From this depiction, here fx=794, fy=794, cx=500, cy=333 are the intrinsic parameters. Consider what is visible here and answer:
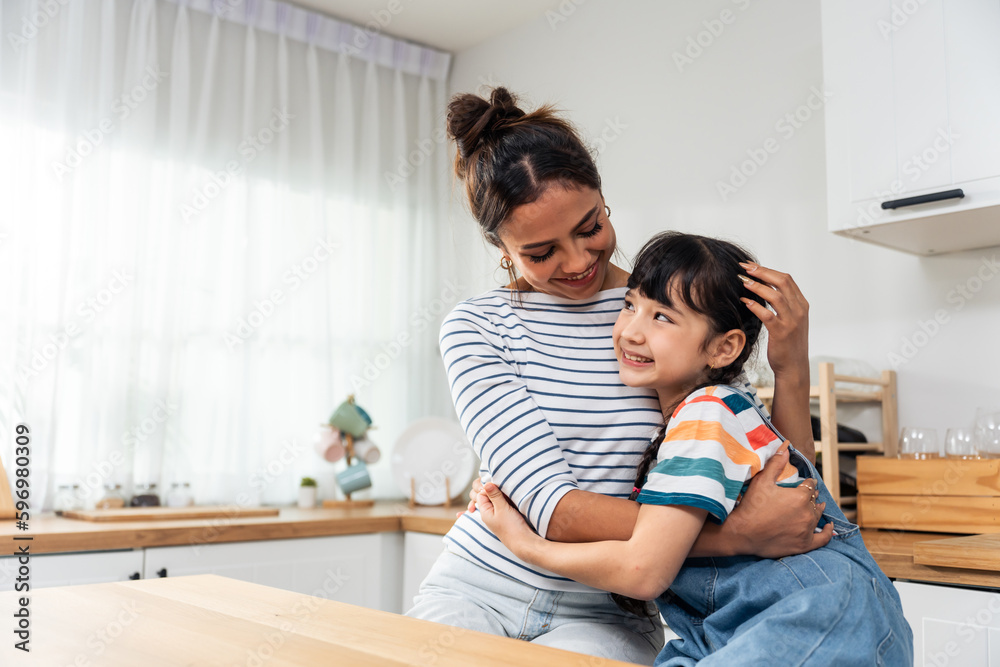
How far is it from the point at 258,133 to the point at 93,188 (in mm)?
704

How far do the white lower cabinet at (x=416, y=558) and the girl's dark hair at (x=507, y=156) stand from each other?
5.42 feet

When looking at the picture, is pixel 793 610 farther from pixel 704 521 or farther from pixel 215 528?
pixel 215 528

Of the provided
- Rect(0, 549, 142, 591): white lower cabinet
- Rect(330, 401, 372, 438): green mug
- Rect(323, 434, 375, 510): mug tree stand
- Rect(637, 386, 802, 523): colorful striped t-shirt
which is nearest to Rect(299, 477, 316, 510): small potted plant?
Rect(323, 434, 375, 510): mug tree stand

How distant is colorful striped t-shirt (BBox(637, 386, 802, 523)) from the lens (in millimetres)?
830

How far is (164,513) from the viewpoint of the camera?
2.55 meters

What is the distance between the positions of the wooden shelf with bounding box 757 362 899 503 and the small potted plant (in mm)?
1764

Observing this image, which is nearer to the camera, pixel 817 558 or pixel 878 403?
pixel 817 558

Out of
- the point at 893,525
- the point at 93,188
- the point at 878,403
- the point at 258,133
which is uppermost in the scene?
the point at 258,133

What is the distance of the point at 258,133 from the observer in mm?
3238

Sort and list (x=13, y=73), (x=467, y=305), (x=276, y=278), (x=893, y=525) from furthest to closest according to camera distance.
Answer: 1. (x=276, y=278)
2. (x=13, y=73)
3. (x=893, y=525)
4. (x=467, y=305)

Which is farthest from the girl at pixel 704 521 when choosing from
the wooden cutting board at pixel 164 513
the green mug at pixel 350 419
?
the green mug at pixel 350 419

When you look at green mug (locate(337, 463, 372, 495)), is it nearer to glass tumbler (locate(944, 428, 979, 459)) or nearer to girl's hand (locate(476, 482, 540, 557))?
glass tumbler (locate(944, 428, 979, 459))

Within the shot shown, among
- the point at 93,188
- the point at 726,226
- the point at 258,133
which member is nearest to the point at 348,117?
the point at 258,133

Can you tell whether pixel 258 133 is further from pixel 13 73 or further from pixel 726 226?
pixel 726 226
